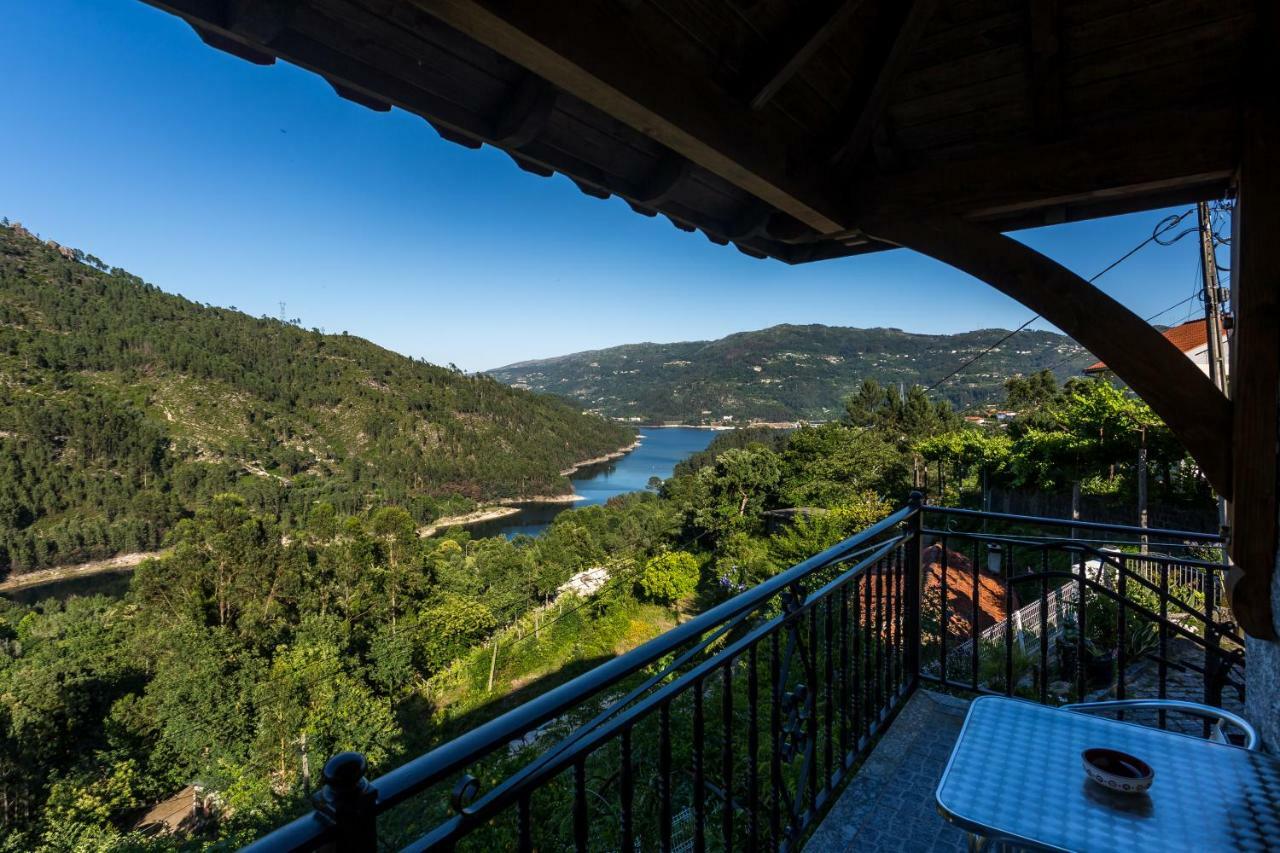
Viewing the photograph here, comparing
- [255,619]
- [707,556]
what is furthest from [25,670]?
[707,556]

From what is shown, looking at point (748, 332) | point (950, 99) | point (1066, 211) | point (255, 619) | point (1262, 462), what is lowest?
point (255, 619)

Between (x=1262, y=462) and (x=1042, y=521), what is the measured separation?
113 centimetres

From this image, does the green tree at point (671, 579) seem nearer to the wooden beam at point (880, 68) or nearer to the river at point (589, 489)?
the wooden beam at point (880, 68)

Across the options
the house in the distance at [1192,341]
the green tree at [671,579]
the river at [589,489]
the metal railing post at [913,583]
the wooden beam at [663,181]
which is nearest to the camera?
the wooden beam at [663,181]

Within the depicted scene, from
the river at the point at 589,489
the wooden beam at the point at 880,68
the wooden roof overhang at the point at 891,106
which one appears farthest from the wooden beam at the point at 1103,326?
the river at the point at 589,489

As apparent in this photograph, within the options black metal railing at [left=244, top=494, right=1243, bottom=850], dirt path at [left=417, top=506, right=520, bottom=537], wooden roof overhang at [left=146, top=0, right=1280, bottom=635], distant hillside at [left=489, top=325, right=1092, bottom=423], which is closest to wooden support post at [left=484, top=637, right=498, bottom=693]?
black metal railing at [left=244, top=494, right=1243, bottom=850]

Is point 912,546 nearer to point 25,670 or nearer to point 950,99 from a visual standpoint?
point 950,99

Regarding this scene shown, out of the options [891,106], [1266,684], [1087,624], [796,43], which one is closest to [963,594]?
[1087,624]

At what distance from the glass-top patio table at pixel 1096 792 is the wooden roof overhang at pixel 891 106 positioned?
0.65 metres

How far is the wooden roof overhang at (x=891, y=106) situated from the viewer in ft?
3.82

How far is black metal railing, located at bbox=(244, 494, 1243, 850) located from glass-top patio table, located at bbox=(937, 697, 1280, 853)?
1.45 feet

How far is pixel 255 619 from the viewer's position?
88.3 feet

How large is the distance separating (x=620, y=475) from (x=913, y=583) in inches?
3754

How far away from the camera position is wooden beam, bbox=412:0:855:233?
0.98m
